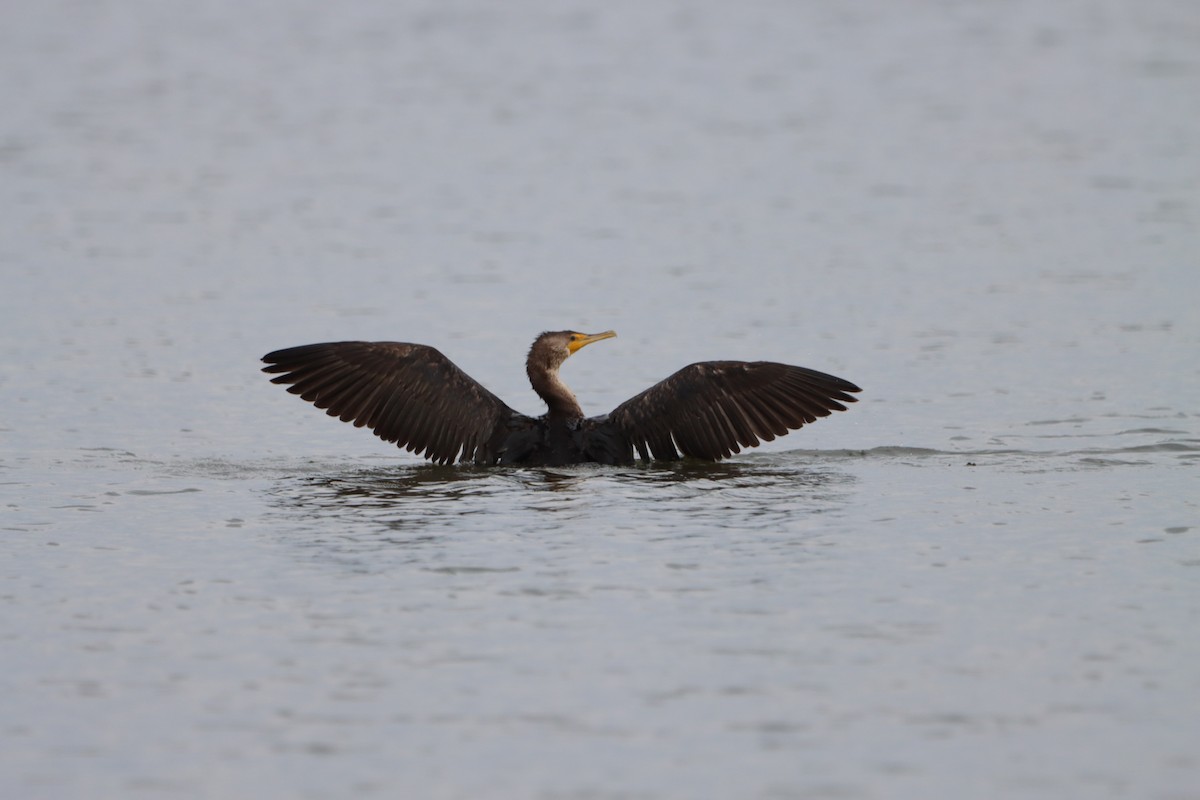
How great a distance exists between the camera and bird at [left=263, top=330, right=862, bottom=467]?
1180cm

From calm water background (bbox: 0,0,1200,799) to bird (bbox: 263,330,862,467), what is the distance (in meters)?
0.24

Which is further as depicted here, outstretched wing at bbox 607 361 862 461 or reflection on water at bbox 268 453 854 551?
outstretched wing at bbox 607 361 862 461

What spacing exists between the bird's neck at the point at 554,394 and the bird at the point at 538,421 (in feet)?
0.39

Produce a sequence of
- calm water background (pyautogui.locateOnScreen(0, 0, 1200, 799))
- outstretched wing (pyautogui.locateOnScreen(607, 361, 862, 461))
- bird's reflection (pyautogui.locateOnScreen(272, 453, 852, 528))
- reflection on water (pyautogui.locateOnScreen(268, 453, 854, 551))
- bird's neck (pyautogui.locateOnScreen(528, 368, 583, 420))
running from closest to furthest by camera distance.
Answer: calm water background (pyautogui.locateOnScreen(0, 0, 1200, 799))
reflection on water (pyautogui.locateOnScreen(268, 453, 854, 551))
bird's reflection (pyautogui.locateOnScreen(272, 453, 852, 528))
outstretched wing (pyautogui.locateOnScreen(607, 361, 862, 461))
bird's neck (pyautogui.locateOnScreen(528, 368, 583, 420))

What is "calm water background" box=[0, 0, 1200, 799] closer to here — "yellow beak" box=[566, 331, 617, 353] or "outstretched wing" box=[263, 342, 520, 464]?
"outstretched wing" box=[263, 342, 520, 464]

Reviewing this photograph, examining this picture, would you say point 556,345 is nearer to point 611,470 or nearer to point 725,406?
point 611,470

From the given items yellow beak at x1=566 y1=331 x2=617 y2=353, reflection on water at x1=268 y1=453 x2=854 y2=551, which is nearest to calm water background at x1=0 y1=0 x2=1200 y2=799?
reflection on water at x1=268 y1=453 x2=854 y2=551

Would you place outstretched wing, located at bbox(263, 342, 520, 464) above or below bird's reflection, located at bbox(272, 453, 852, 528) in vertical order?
above

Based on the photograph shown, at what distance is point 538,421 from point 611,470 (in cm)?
63

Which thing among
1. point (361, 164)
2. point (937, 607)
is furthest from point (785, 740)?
point (361, 164)

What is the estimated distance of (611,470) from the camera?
11719 millimetres

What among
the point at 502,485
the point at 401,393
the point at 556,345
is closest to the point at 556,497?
the point at 502,485

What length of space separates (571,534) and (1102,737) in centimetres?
355

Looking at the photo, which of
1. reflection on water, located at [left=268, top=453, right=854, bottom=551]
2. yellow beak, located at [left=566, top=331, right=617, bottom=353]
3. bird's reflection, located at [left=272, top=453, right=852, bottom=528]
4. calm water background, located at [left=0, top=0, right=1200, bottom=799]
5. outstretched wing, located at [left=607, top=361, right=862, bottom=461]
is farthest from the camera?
yellow beak, located at [left=566, top=331, right=617, bottom=353]
